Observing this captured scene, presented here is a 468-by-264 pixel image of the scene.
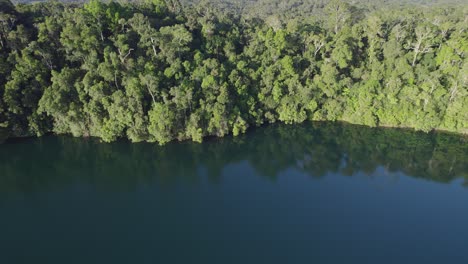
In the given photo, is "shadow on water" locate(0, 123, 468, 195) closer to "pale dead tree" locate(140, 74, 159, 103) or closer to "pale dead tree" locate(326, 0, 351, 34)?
"pale dead tree" locate(140, 74, 159, 103)

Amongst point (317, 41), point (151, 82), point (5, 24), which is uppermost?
point (5, 24)

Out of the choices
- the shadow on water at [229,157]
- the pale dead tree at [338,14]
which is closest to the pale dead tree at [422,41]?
the shadow on water at [229,157]

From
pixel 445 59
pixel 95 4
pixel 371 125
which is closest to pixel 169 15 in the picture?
pixel 95 4

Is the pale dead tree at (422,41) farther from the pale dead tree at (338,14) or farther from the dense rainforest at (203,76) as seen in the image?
the pale dead tree at (338,14)

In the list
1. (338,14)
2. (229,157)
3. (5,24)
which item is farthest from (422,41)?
(5,24)

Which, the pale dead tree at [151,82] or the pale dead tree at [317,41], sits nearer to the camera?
the pale dead tree at [151,82]

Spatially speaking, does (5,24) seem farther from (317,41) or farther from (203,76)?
(317,41)
